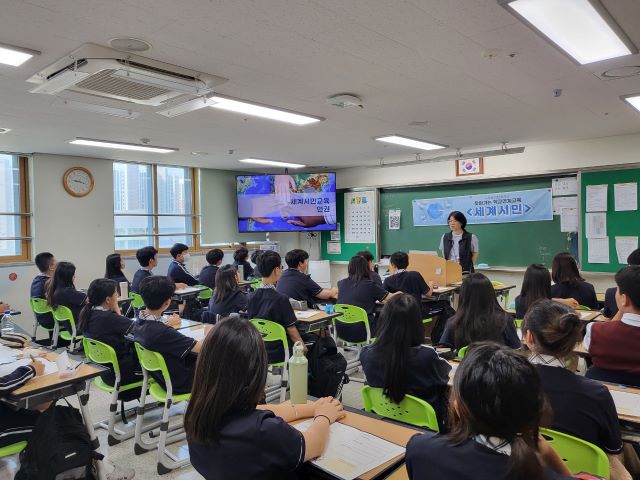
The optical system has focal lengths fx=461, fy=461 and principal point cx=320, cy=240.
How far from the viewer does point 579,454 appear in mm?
1459

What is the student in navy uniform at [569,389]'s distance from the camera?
159 cm

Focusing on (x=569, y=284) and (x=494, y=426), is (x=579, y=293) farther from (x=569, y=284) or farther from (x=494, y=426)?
(x=494, y=426)

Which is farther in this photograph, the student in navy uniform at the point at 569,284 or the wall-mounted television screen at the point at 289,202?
the wall-mounted television screen at the point at 289,202

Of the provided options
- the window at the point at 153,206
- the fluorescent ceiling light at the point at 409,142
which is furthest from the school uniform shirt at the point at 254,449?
the window at the point at 153,206

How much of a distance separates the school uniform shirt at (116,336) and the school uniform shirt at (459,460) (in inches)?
103

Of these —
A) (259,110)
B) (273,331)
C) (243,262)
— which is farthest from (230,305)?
(243,262)

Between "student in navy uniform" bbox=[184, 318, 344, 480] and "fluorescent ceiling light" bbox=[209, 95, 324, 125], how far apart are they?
9.07ft

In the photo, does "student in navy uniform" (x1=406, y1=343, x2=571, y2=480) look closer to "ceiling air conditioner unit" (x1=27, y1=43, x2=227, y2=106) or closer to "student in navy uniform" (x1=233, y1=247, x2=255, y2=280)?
"ceiling air conditioner unit" (x1=27, y1=43, x2=227, y2=106)

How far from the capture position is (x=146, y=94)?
332cm

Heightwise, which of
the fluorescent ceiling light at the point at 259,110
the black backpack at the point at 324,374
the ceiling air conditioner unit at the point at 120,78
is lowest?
the black backpack at the point at 324,374

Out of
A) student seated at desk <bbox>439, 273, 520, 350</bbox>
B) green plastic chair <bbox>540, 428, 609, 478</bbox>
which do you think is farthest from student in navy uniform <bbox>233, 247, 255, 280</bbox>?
green plastic chair <bbox>540, 428, 609, 478</bbox>

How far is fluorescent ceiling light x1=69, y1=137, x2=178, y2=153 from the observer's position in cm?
554

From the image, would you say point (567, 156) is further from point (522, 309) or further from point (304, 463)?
point (304, 463)

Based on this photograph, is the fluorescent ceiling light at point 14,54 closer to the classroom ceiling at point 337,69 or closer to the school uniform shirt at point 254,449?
the classroom ceiling at point 337,69
